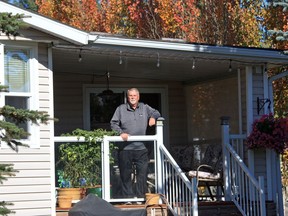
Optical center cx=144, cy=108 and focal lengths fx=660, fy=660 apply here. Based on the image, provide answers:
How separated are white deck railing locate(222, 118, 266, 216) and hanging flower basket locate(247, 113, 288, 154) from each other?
1.05 feet

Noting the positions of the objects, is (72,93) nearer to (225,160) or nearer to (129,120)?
(129,120)

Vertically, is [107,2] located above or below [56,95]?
above

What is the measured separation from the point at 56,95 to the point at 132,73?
1.54 m

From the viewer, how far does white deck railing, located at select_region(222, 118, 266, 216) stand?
1008 cm

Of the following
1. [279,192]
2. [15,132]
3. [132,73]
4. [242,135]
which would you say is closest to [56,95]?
[132,73]

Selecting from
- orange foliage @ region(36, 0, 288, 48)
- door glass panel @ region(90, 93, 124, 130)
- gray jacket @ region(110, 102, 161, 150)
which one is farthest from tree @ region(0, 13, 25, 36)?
orange foliage @ region(36, 0, 288, 48)

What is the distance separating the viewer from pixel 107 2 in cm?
2145

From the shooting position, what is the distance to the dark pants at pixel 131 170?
9.69 meters

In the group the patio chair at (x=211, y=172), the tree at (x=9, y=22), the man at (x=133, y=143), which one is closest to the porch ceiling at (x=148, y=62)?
the man at (x=133, y=143)

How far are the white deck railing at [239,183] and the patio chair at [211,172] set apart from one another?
235mm

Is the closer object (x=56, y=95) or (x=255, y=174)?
(x=255, y=174)

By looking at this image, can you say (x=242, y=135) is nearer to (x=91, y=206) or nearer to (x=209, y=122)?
(x=209, y=122)

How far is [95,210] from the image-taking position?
841cm

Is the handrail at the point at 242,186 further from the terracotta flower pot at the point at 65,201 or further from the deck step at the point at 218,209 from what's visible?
the terracotta flower pot at the point at 65,201
